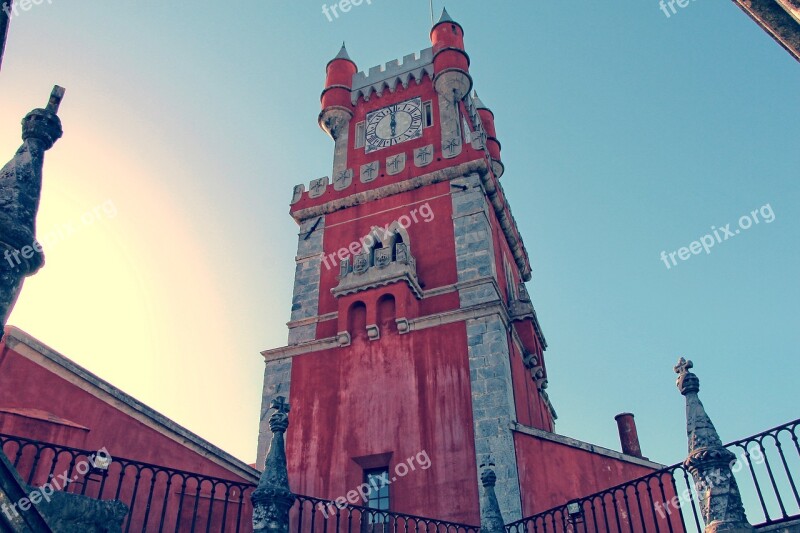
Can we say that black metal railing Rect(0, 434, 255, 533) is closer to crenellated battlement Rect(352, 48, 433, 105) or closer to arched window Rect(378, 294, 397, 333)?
arched window Rect(378, 294, 397, 333)

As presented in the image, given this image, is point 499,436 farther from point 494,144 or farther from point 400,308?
point 494,144

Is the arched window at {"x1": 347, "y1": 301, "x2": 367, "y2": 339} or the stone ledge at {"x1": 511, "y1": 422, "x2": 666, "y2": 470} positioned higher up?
the arched window at {"x1": 347, "y1": 301, "x2": 367, "y2": 339}

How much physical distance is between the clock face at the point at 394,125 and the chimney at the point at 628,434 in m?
9.61

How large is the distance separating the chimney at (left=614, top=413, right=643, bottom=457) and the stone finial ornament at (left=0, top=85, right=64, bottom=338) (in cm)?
1516

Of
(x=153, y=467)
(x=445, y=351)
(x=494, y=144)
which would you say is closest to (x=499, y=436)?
(x=445, y=351)

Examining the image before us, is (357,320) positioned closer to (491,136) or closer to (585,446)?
(585,446)

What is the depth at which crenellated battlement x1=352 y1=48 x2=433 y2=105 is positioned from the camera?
21.2m

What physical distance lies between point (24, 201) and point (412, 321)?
442 inches

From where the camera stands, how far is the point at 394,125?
66.0 feet

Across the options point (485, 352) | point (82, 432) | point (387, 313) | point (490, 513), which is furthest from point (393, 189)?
point (82, 432)

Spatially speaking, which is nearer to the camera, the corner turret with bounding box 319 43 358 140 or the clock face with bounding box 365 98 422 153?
A: the clock face with bounding box 365 98 422 153

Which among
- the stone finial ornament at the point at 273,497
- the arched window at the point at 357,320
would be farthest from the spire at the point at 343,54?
the stone finial ornament at the point at 273,497

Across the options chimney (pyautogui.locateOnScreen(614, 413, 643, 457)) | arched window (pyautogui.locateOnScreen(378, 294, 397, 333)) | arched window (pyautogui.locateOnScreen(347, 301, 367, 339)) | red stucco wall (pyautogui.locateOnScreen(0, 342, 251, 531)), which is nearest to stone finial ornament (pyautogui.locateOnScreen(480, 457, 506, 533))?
red stucco wall (pyautogui.locateOnScreen(0, 342, 251, 531))

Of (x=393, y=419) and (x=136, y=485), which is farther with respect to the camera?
(x=393, y=419)
